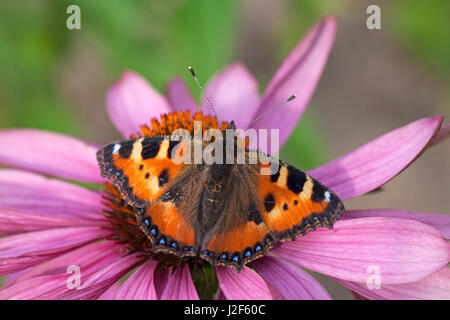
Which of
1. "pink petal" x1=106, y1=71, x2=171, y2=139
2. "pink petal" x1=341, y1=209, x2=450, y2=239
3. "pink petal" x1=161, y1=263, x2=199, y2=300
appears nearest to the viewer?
"pink petal" x1=161, y1=263, x2=199, y2=300

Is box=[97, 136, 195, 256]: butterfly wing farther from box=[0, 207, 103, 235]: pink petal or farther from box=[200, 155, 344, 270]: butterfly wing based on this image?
box=[0, 207, 103, 235]: pink petal

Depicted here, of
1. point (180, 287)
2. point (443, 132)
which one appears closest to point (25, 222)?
point (180, 287)

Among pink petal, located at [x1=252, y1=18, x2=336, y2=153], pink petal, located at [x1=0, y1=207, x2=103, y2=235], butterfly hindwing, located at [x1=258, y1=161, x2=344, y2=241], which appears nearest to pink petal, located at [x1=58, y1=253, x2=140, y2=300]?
pink petal, located at [x1=0, y1=207, x2=103, y2=235]

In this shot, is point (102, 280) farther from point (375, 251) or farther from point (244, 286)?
point (375, 251)

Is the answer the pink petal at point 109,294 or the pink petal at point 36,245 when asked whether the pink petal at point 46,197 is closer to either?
the pink petal at point 36,245

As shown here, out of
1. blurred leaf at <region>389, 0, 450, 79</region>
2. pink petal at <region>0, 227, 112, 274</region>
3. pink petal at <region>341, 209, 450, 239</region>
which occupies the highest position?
blurred leaf at <region>389, 0, 450, 79</region>
